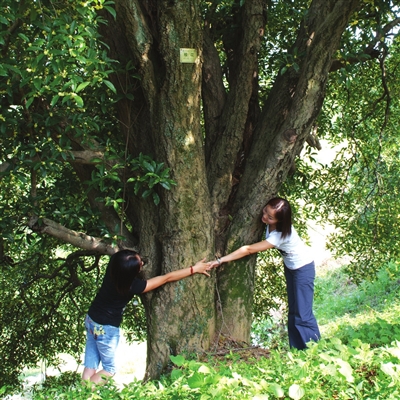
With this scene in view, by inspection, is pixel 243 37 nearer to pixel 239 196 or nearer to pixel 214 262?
pixel 239 196

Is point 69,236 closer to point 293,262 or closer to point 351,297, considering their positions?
point 293,262

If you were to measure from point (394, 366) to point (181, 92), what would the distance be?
2886 mm

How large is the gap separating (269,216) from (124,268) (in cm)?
146

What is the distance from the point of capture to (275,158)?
5023 millimetres

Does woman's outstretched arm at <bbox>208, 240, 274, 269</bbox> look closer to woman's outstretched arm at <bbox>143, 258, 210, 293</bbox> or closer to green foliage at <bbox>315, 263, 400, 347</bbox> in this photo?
woman's outstretched arm at <bbox>143, 258, 210, 293</bbox>

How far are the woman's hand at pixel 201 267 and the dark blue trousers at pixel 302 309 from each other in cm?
94

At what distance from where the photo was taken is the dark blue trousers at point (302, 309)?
518 centimetres

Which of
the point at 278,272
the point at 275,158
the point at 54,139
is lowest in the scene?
the point at 278,272

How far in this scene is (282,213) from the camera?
194 inches

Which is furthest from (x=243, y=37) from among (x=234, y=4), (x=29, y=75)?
(x=29, y=75)

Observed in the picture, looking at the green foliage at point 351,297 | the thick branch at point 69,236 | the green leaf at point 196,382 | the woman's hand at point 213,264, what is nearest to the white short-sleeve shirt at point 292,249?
the woman's hand at point 213,264

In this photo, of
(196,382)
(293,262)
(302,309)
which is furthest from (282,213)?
(196,382)

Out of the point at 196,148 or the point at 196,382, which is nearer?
the point at 196,382

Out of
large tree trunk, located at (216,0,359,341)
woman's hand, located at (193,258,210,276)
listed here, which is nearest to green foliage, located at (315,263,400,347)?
large tree trunk, located at (216,0,359,341)
